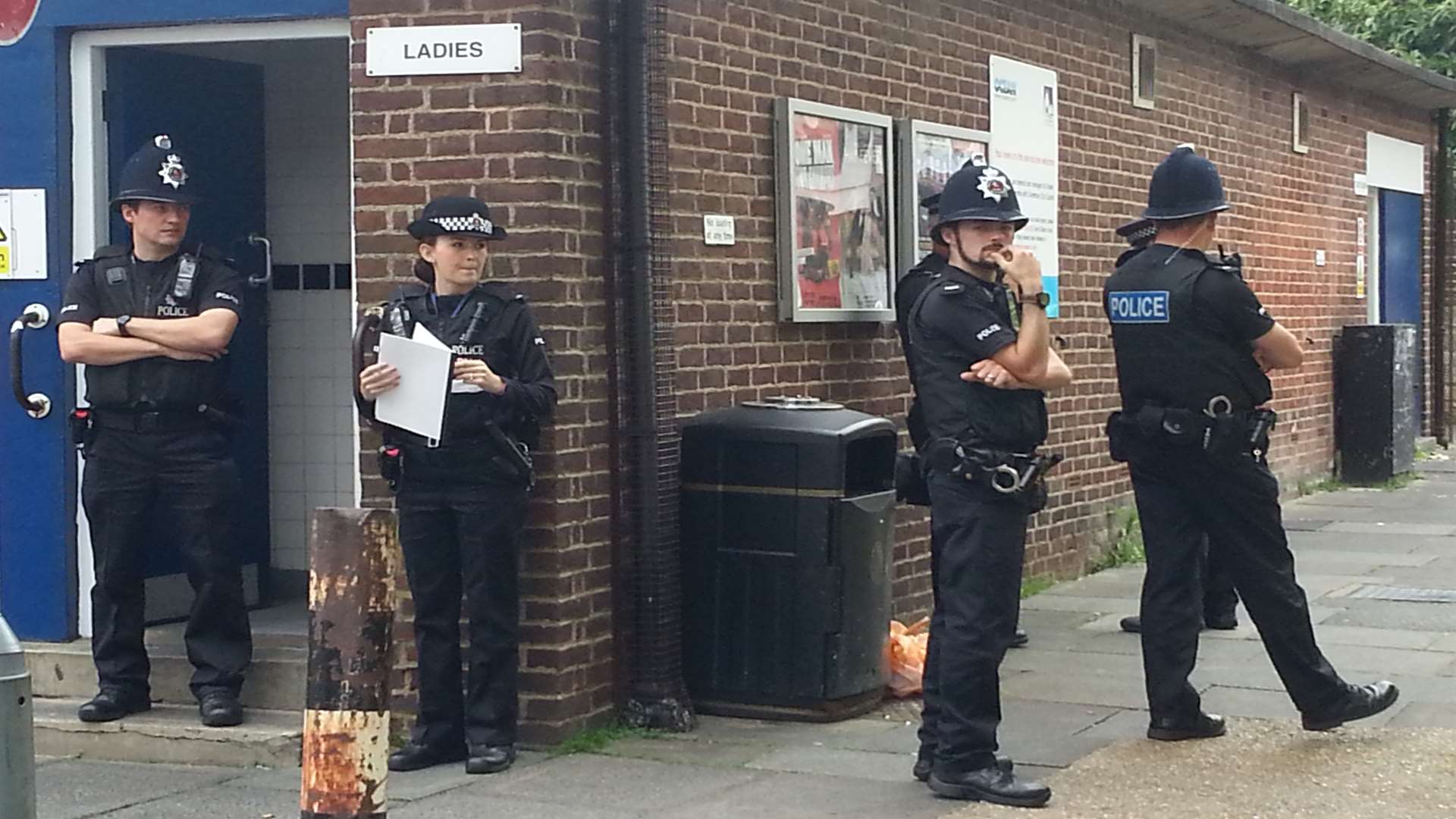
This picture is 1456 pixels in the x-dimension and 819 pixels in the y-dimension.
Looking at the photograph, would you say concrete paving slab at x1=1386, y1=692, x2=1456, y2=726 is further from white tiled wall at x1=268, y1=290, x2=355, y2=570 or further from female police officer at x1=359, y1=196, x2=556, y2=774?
white tiled wall at x1=268, y1=290, x2=355, y2=570

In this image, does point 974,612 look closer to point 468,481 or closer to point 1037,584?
point 468,481

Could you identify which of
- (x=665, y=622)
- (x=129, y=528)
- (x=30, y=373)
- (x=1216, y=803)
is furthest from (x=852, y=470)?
(x=30, y=373)

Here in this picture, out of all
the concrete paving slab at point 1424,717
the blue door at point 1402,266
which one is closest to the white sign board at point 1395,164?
the blue door at point 1402,266

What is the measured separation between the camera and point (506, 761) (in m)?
7.01

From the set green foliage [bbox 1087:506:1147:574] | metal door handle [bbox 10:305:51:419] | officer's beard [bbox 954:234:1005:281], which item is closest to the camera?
officer's beard [bbox 954:234:1005:281]

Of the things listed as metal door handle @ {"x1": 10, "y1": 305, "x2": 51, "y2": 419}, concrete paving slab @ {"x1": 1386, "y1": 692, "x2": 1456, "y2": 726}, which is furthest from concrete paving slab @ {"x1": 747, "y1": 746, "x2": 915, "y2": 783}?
metal door handle @ {"x1": 10, "y1": 305, "x2": 51, "y2": 419}

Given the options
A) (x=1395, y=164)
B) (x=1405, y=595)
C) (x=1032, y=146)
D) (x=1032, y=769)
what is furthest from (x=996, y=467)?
(x=1395, y=164)

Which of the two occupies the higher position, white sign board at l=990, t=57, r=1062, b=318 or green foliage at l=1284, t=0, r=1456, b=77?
green foliage at l=1284, t=0, r=1456, b=77

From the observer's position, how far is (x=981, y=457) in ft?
21.1

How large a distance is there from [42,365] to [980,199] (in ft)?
12.9

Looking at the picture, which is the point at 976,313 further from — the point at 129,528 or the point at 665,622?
the point at 129,528

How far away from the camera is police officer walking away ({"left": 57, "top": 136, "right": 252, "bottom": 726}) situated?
24.3 ft

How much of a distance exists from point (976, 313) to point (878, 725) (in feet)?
6.73

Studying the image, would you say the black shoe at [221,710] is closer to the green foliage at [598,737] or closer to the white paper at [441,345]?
the green foliage at [598,737]
